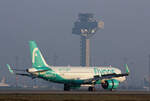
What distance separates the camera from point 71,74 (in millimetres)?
83812

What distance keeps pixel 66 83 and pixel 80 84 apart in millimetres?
2962

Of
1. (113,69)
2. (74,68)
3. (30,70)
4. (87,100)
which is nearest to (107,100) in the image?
(87,100)

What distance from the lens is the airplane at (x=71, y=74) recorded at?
7970cm

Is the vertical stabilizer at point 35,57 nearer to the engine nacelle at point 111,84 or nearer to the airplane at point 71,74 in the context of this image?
the airplane at point 71,74

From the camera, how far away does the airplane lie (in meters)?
79.7

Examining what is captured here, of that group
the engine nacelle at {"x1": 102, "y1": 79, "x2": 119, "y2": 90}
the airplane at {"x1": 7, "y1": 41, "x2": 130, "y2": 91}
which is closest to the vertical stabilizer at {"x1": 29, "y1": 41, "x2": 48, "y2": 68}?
the airplane at {"x1": 7, "y1": 41, "x2": 130, "y2": 91}

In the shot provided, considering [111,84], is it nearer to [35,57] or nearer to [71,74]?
[71,74]

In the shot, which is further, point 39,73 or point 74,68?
point 74,68

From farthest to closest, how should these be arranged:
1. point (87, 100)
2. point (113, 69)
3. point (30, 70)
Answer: point (113, 69), point (30, 70), point (87, 100)

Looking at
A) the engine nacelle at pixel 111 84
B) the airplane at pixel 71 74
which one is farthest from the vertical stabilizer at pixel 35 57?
the engine nacelle at pixel 111 84

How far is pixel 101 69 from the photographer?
88562mm

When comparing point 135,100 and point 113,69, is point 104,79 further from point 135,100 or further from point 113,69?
point 135,100

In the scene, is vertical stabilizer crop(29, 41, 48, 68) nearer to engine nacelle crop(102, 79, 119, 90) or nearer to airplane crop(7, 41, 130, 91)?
airplane crop(7, 41, 130, 91)

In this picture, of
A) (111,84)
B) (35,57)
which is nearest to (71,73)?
(111,84)
